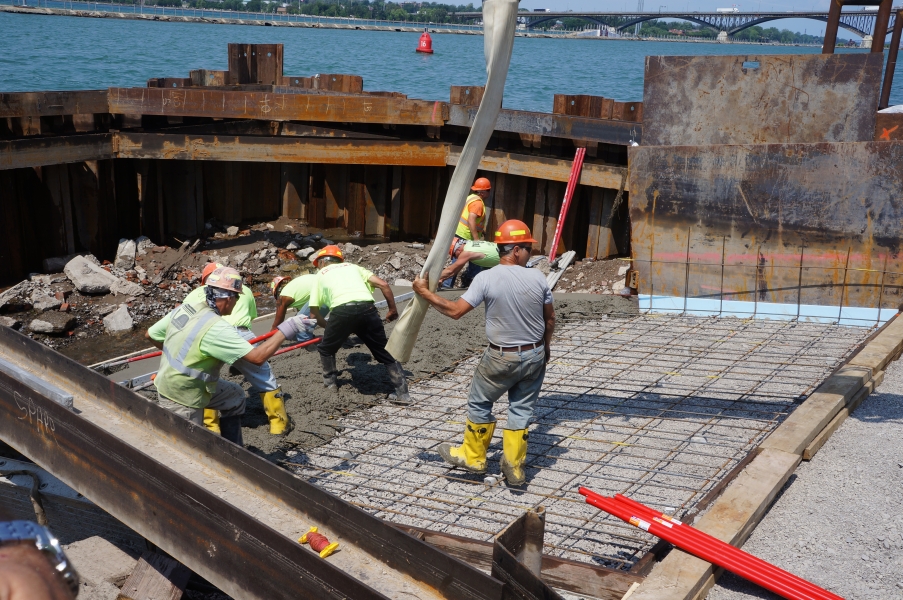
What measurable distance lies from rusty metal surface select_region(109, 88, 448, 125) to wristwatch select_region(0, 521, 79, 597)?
410 inches

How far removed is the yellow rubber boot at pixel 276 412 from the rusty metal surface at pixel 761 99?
437cm

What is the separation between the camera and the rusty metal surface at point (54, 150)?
32.2 feet

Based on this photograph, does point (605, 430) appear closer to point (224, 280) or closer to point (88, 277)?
point (224, 280)

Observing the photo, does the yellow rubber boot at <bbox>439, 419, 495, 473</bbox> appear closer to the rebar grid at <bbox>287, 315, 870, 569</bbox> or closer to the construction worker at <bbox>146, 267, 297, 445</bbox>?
the rebar grid at <bbox>287, 315, 870, 569</bbox>

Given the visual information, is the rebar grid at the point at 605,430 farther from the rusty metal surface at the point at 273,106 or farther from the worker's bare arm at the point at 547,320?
the rusty metal surface at the point at 273,106

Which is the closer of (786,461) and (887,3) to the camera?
(786,461)

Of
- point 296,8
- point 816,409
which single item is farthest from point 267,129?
point 296,8

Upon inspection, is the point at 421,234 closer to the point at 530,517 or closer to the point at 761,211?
the point at 761,211

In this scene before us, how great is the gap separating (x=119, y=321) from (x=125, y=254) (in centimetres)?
182

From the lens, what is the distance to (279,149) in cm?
1174

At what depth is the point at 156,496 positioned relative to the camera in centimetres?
401

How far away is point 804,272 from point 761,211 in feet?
2.36

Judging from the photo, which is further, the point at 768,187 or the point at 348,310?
the point at 768,187

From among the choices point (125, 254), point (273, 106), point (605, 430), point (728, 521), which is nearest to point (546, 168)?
point (273, 106)
